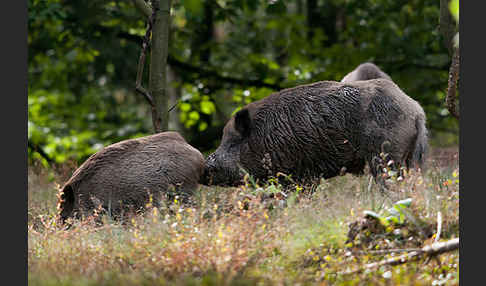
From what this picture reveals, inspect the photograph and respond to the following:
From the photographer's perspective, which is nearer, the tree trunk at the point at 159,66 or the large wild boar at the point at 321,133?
the large wild boar at the point at 321,133

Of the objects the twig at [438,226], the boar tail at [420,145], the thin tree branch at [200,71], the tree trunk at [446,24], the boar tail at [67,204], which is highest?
the tree trunk at [446,24]

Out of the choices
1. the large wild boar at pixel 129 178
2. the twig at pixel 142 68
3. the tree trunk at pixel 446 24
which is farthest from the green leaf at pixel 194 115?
the tree trunk at pixel 446 24

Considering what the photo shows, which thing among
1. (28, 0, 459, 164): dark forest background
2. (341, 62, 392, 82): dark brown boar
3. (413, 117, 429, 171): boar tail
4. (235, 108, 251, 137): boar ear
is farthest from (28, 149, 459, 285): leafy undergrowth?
(28, 0, 459, 164): dark forest background

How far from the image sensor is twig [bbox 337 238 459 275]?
482 cm

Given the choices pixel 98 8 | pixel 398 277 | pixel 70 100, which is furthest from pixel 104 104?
pixel 398 277

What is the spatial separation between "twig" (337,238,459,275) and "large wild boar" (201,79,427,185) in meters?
2.41

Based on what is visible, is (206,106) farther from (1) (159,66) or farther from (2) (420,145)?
(2) (420,145)

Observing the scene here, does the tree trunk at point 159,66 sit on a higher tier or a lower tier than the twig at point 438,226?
higher

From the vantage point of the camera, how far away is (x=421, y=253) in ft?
16.2

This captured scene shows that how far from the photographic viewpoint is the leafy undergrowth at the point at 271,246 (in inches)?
190

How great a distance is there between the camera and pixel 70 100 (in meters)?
20.7

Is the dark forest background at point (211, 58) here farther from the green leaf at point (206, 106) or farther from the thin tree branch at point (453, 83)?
the thin tree branch at point (453, 83)

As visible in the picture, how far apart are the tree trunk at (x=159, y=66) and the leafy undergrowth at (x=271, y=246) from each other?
10.3 feet

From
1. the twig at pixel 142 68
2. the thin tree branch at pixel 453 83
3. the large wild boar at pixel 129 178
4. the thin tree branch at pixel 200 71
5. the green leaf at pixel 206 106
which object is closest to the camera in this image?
the thin tree branch at pixel 453 83
